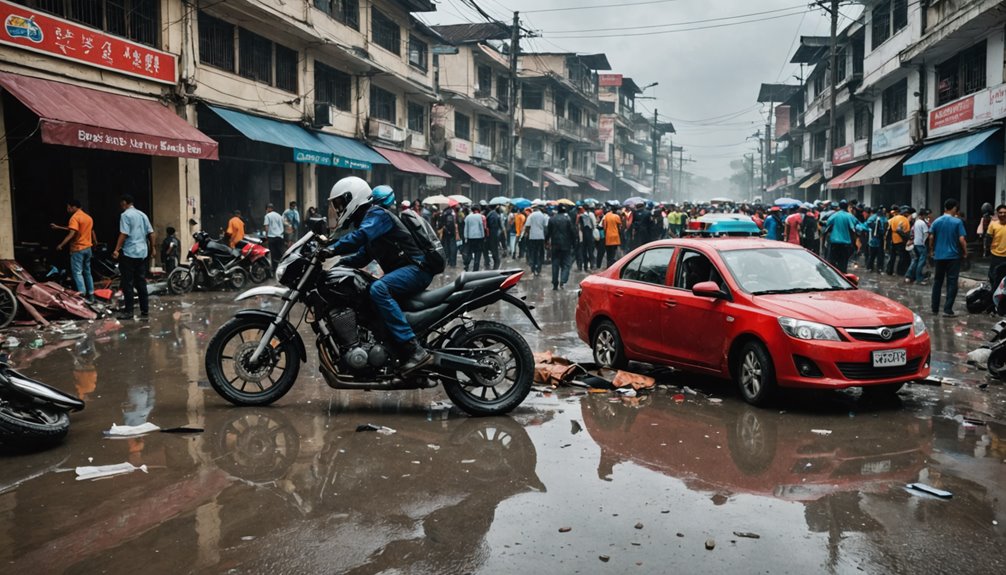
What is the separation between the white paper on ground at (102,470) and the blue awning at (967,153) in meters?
21.7

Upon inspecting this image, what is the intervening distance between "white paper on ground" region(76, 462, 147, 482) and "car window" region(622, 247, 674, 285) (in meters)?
4.93

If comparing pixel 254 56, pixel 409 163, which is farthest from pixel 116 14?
pixel 409 163

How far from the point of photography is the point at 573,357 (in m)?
9.43

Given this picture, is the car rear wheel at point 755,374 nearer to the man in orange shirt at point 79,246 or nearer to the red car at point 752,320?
the red car at point 752,320

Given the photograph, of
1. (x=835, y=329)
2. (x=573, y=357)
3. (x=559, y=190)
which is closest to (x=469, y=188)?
(x=559, y=190)

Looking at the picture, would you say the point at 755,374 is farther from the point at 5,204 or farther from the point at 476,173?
the point at 476,173

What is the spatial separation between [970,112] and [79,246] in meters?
21.7

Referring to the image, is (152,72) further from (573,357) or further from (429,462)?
(429,462)

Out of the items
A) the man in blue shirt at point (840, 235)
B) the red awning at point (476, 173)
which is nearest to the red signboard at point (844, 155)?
the red awning at point (476, 173)

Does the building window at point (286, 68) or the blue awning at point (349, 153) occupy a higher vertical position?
the building window at point (286, 68)

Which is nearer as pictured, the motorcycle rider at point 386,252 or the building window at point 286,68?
the motorcycle rider at point 386,252

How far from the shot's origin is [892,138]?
99.5 feet

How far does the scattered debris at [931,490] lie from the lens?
15.1 ft

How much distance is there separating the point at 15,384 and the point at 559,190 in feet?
196
